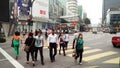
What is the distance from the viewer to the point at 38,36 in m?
11.7

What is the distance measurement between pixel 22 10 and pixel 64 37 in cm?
5603

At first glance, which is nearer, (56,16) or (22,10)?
(22,10)

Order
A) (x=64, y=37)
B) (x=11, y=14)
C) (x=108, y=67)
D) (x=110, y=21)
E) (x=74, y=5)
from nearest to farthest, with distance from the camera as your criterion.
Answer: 1. (x=108, y=67)
2. (x=64, y=37)
3. (x=11, y=14)
4. (x=110, y=21)
5. (x=74, y=5)

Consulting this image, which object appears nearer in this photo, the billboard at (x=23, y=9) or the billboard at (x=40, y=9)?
the billboard at (x=23, y=9)

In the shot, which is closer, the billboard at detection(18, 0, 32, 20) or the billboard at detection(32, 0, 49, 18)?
the billboard at detection(18, 0, 32, 20)

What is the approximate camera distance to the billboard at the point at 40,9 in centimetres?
8281

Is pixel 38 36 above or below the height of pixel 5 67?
above

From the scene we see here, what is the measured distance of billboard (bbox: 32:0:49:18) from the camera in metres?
82.8

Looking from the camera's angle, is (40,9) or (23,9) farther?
(40,9)

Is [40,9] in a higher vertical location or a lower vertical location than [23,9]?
higher

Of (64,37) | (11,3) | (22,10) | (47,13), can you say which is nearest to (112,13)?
(47,13)

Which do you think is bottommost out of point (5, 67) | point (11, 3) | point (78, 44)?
point (5, 67)

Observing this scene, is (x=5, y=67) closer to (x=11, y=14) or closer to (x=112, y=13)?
(x=11, y=14)

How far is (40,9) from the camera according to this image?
86250 mm
